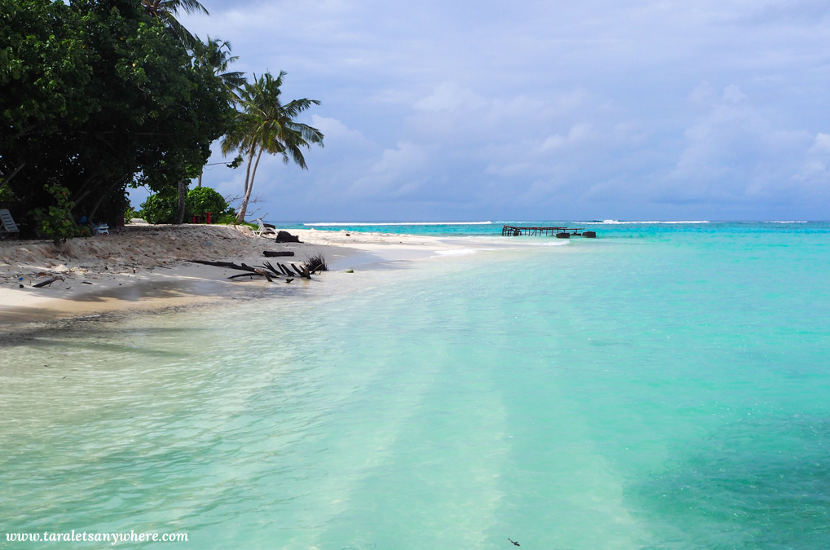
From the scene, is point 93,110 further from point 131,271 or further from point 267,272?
point 267,272

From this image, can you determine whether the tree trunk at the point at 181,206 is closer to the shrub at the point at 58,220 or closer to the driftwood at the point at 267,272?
the shrub at the point at 58,220

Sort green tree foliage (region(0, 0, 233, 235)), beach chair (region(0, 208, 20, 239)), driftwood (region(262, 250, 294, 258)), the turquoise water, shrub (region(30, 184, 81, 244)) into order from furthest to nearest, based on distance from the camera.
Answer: driftwood (region(262, 250, 294, 258)) < beach chair (region(0, 208, 20, 239)) < shrub (region(30, 184, 81, 244)) < green tree foliage (region(0, 0, 233, 235)) < the turquoise water

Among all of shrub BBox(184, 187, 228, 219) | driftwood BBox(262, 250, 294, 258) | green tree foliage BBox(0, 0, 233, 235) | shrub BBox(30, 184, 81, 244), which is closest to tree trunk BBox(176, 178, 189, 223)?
shrub BBox(184, 187, 228, 219)

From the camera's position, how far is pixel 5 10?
50.1 feet

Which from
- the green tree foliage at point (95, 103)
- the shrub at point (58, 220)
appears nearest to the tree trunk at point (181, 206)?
the green tree foliage at point (95, 103)

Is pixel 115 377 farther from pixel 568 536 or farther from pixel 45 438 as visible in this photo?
pixel 568 536

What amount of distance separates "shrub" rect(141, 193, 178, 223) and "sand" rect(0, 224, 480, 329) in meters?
7.41

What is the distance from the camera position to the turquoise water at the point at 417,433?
13.1 ft

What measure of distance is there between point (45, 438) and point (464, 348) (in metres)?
5.75

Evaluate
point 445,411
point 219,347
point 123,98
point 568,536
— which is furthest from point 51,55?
point 568,536

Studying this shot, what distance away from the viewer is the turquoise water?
3982 millimetres

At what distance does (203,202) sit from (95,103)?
2003 cm

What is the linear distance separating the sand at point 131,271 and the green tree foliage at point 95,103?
7.17 feet

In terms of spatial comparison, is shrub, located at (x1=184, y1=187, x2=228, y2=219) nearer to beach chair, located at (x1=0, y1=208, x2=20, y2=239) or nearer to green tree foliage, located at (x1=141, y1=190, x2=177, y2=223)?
green tree foliage, located at (x1=141, y1=190, x2=177, y2=223)
